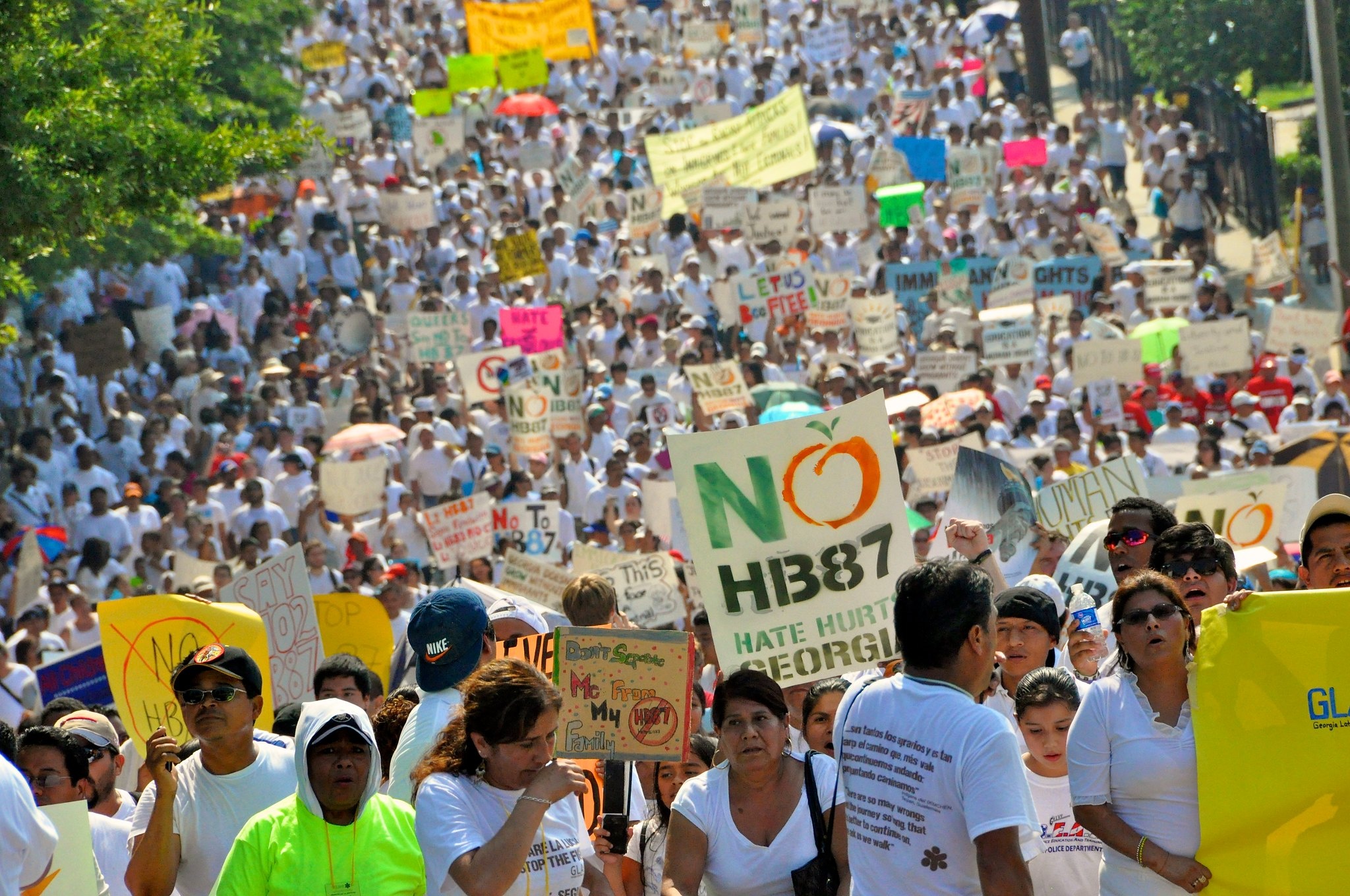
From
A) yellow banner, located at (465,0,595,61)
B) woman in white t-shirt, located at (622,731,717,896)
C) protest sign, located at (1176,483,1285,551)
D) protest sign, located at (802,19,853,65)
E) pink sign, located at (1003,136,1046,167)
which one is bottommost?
protest sign, located at (1176,483,1285,551)

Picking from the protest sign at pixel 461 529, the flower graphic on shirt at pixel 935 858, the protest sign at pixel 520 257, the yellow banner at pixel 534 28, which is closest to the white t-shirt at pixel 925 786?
the flower graphic on shirt at pixel 935 858

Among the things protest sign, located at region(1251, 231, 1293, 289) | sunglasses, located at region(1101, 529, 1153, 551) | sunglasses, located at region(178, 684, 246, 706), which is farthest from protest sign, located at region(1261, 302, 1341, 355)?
sunglasses, located at region(178, 684, 246, 706)

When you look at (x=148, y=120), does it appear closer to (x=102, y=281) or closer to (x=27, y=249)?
(x=27, y=249)

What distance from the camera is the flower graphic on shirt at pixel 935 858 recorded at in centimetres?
407

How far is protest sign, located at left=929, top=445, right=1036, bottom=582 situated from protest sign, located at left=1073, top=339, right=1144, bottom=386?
838 centimetres

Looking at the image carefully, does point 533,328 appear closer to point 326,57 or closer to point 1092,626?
point 326,57

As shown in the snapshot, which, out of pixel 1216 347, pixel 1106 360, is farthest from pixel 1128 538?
pixel 1216 347

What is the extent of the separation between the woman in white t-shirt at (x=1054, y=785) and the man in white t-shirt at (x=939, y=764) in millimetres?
941

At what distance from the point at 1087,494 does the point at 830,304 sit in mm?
9550

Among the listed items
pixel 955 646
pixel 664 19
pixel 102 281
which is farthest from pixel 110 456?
pixel 664 19

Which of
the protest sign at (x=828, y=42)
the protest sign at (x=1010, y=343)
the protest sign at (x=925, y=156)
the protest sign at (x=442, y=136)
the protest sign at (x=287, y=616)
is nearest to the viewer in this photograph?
the protest sign at (x=287, y=616)

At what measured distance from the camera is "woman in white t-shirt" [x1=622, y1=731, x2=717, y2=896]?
17.1 feet

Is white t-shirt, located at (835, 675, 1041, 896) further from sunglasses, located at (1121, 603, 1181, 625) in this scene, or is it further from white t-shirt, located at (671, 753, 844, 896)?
sunglasses, located at (1121, 603, 1181, 625)

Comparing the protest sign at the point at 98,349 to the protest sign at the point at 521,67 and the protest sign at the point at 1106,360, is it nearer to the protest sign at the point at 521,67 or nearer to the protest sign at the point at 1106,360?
the protest sign at the point at 1106,360
